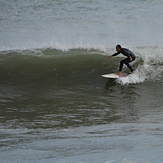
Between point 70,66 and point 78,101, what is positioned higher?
point 70,66

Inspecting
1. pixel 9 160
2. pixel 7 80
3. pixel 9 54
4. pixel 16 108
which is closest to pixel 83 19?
pixel 9 54

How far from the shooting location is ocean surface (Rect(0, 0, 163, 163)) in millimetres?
4762

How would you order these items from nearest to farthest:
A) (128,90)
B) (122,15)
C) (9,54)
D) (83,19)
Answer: (128,90)
(9,54)
(83,19)
(122,15)

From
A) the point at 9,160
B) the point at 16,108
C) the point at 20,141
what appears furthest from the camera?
the point at 16,108

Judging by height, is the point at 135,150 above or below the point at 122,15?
below

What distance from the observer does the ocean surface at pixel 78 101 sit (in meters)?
4.76

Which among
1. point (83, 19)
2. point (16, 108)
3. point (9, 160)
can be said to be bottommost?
point (16, 108)

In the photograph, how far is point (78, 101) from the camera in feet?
29.8

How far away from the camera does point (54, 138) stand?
566 cm

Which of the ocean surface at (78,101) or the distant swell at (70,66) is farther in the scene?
the distant swell at (70,66)

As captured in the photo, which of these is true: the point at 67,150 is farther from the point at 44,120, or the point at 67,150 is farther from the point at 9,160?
the point at 44,120

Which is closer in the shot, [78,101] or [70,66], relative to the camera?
[78,101]

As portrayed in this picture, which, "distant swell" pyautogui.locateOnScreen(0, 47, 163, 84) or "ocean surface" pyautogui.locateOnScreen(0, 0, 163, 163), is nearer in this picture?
"ocean surface" pyautogui.locateOnScreen(0, 0, 163, 163)

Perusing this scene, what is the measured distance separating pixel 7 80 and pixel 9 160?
24.6 feet
